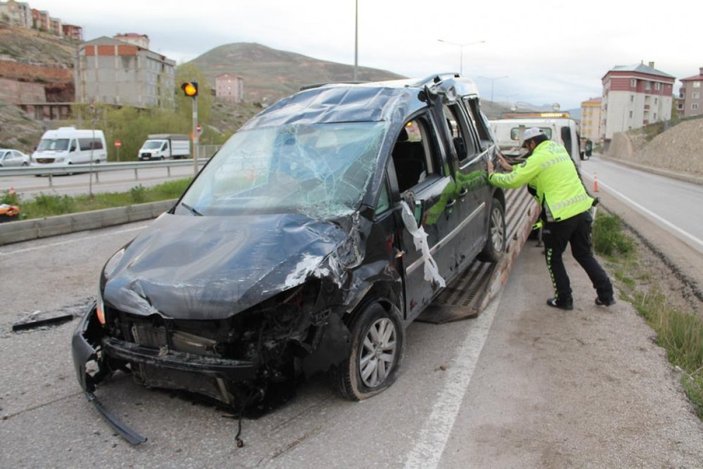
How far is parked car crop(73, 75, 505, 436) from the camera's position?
3299 mm

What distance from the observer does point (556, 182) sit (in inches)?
A: 232

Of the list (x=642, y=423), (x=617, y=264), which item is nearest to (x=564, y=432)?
(x=642, y=423)

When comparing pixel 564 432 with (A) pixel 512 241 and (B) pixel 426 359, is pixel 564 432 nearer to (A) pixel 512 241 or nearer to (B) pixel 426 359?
(B) pixel 426 359

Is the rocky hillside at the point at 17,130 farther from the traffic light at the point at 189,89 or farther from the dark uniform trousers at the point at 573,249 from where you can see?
the dark uniform trousers at the point at 573,249

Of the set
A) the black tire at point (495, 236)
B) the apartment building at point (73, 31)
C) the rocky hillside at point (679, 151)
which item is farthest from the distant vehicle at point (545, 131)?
the apartment building at point (73, 31)

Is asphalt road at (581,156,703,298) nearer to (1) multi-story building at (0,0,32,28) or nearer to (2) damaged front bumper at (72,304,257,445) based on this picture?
(2) damaged front bumper at (72,304,257,445)

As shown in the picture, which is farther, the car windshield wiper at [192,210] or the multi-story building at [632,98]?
the multi-story building at [632,98]

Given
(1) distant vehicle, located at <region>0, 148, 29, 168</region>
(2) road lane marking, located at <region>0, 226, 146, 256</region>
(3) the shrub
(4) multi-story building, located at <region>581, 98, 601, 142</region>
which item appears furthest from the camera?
(4) multi-story building, located at <region>581, 98, 601, 142</region>

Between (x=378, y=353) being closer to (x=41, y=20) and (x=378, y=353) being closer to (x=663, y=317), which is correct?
(x=663, y=317)

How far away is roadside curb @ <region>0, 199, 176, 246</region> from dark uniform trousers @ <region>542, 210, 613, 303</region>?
6.71 meters

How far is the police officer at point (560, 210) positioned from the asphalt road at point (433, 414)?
0.66 metres

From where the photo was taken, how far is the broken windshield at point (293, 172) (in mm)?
4062

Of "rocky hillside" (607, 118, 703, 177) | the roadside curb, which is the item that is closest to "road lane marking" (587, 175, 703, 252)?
the roadside curb

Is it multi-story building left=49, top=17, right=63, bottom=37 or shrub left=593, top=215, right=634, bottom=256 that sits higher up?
multi-story building left=49, top=17, right=63, bottom=37
